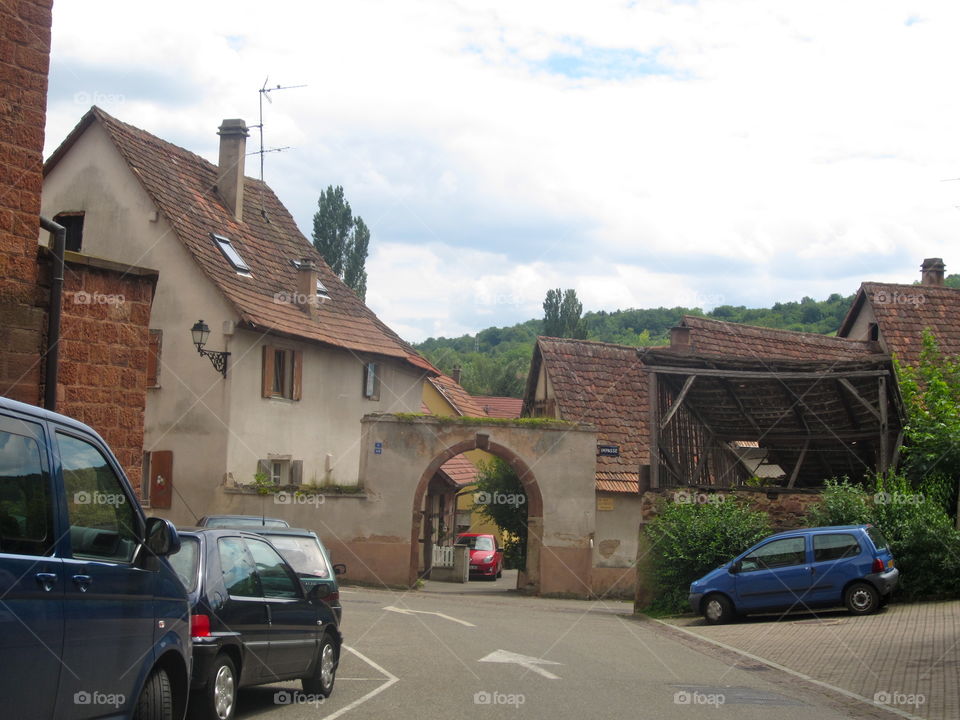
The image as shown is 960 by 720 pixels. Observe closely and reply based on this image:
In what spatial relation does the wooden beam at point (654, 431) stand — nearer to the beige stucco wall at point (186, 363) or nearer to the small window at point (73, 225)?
the beige stucco wall at point (186, 363)

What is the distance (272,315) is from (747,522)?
1418 cm

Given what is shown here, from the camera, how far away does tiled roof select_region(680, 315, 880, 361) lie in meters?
35.8

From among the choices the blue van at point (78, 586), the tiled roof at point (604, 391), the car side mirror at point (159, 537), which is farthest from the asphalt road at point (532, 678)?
the tiled roof at point (604, 391)

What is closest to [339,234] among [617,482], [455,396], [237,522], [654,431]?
[455,396]

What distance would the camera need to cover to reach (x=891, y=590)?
19578 millimetres

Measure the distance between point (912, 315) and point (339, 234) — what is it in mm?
30695

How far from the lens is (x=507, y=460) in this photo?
30641 mm

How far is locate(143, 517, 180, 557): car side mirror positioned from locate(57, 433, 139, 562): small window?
8 cm

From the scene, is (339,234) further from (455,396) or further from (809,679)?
(809,679)

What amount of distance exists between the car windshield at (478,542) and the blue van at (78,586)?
36220 millimetres

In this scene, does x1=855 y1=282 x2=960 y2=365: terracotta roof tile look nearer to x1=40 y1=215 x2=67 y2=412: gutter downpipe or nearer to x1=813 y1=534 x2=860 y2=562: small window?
x1=813 y1=534 x2=860 y2=562: small window

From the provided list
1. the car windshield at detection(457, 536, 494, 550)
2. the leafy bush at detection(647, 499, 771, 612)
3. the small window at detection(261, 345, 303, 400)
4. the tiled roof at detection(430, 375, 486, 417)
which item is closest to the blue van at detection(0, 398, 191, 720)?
the leafy bush at detection(647, 499, 771, 612)

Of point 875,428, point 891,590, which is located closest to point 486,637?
point 891,590

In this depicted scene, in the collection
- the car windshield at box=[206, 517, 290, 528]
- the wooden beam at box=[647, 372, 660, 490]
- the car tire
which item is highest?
the wooden beam at box=[647, 372, 660, 490]
